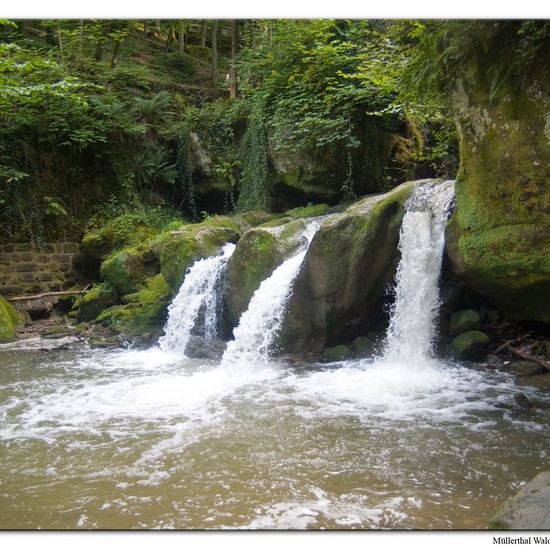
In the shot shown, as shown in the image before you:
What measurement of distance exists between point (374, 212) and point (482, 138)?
1889 mm

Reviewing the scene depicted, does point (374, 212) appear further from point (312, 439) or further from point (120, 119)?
point (120, 119)

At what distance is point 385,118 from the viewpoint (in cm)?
1080

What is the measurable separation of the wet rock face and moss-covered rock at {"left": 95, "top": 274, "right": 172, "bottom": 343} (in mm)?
7524

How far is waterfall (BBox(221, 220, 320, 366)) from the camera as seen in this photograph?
7.64 m

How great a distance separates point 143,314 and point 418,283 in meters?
5.37

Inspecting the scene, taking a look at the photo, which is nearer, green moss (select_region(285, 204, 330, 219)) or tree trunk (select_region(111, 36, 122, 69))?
green moss (select_region(285, 204, 330, 219))

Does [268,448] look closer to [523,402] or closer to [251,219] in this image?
[523,402]

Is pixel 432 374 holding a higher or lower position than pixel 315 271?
lower

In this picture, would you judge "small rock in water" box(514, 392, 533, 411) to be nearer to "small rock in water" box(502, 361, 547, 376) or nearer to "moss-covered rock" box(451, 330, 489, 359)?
"small rock in water" box(502, 361, 547, 376)

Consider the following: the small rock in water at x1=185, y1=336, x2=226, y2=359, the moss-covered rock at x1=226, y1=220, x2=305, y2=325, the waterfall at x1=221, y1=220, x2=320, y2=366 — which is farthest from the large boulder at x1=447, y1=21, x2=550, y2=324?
the small rock in water at x1=185, y1=336, x2=226, y2=359

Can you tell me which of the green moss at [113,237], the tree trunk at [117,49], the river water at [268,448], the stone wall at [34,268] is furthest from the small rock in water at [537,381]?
the tree trunk at [117,49]

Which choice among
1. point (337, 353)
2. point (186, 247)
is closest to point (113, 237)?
point (186, 247)

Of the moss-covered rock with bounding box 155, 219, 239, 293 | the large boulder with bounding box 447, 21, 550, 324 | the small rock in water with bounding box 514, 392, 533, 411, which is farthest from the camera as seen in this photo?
the moss-covered rock with bounding box 155, 219, 239, 293

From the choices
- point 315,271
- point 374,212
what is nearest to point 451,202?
point 374,212
